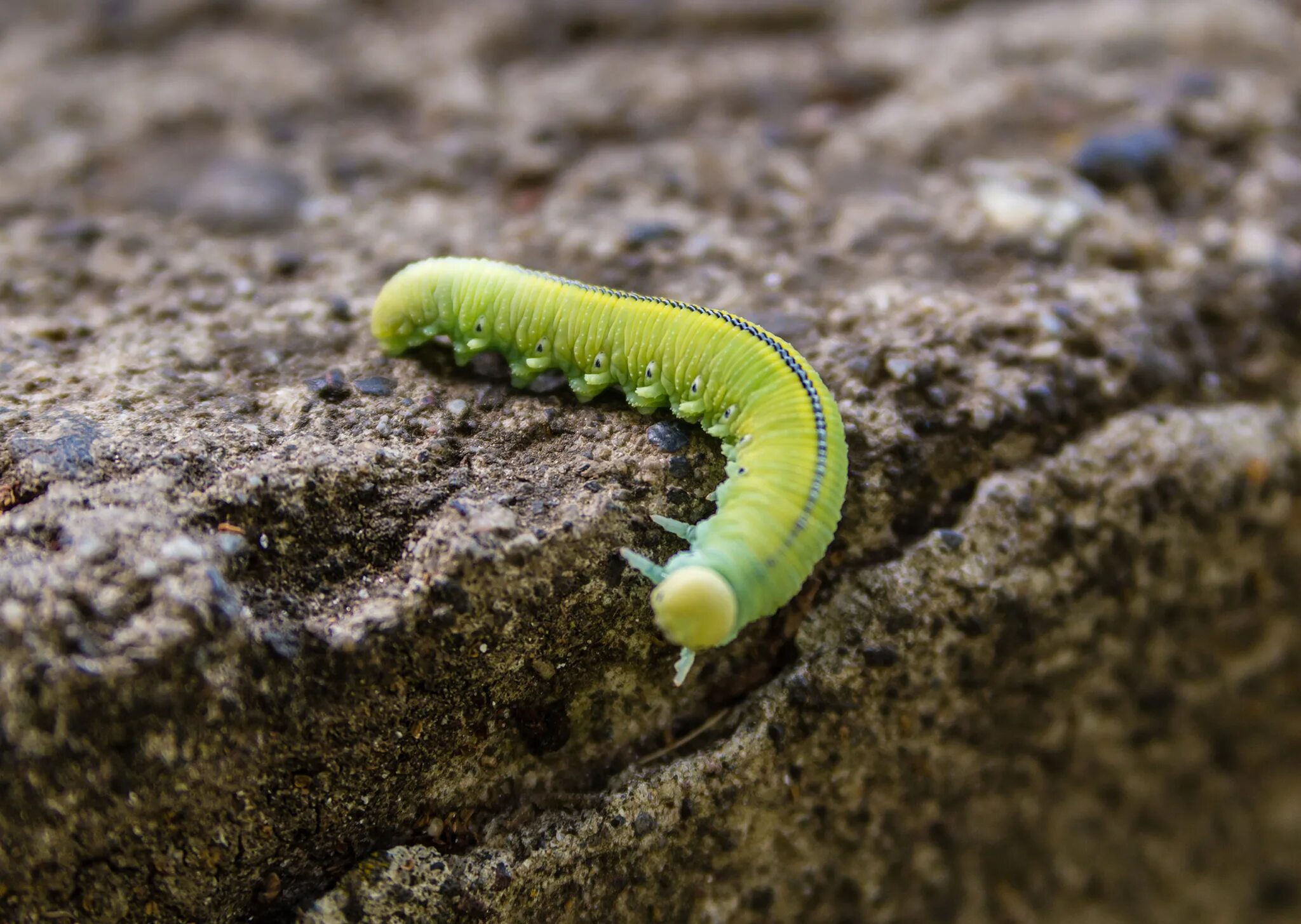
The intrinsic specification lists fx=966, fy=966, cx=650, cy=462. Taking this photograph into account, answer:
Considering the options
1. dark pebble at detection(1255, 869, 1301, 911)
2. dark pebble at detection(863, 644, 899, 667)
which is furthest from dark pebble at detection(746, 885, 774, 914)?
dark pebble at detection(1255, 869, 1301, 911)

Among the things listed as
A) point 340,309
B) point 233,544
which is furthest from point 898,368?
point 233,544

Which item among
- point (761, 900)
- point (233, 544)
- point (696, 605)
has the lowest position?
point (761, 900)

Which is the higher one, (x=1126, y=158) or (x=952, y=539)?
(x=1126, y=158)

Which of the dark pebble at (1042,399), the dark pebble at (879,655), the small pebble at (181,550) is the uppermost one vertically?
the small pebble at (181,550)

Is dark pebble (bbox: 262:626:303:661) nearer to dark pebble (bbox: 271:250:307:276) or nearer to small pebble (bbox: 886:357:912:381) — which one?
dark pebble (bbox: 271:250:307:276)

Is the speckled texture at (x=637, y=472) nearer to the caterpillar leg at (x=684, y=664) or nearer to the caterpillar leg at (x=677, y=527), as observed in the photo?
the caterpillar leg at (x=677, y=527)

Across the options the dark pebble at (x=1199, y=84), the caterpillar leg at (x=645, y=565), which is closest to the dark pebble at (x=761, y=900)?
the caterpillar leg at (x=645, y=565)

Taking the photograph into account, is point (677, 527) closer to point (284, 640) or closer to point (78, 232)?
point (284, 640)
